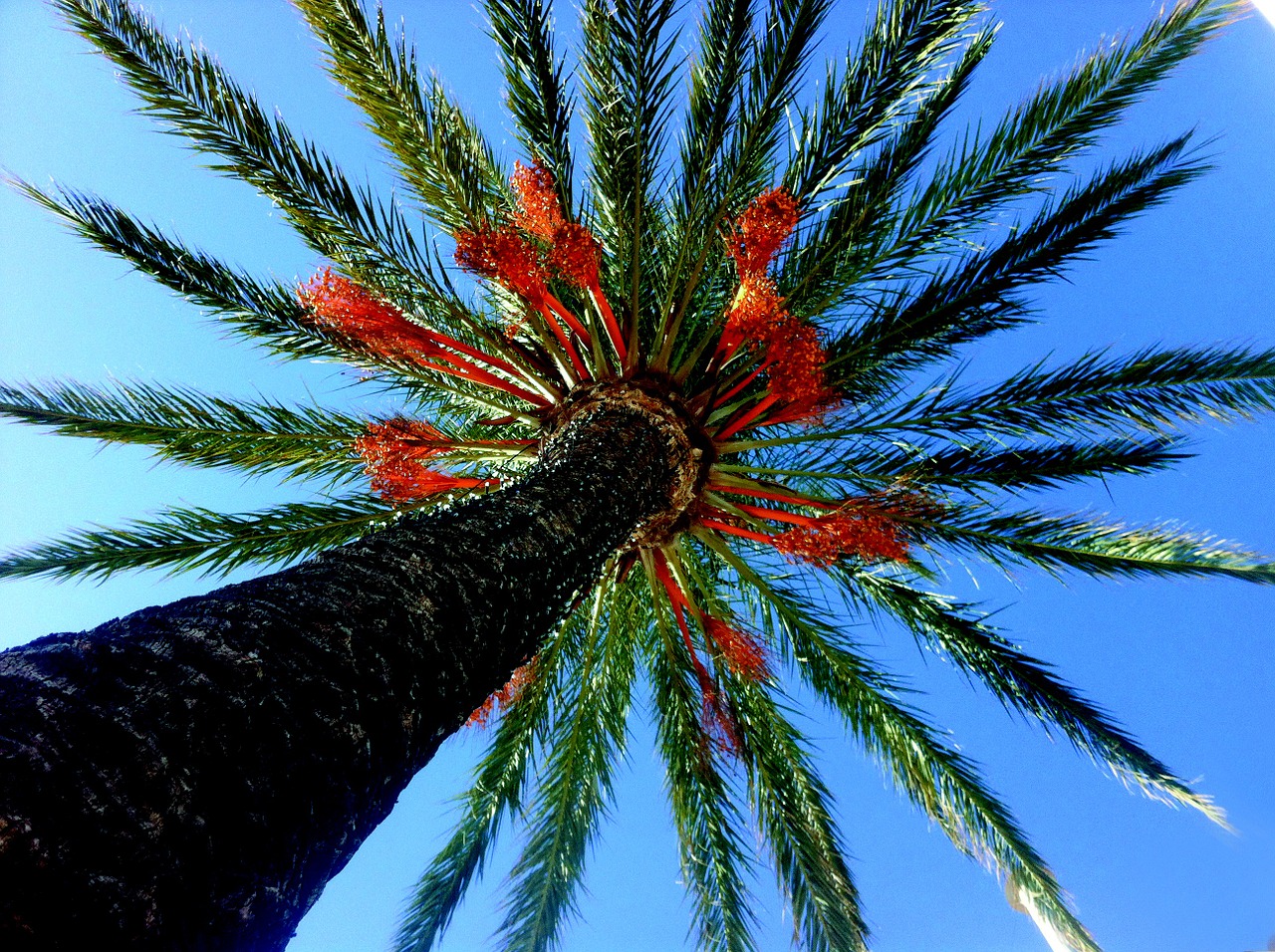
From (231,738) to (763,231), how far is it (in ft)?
13.0

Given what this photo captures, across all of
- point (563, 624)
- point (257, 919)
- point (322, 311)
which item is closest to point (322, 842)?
point (257, 919)

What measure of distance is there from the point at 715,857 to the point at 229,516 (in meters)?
A: 4.23

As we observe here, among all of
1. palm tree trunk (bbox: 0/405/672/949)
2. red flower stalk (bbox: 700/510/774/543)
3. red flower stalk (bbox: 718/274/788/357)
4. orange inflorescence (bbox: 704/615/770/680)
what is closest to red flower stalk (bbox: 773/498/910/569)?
red flower stalk (bbox: 700/510/774/543)

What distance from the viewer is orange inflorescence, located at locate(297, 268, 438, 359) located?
458cm

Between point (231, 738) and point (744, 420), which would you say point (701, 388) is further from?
point (231, 738)

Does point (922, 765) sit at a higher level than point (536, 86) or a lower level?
lower

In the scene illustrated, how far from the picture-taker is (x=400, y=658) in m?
1.95

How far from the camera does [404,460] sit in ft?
16.8

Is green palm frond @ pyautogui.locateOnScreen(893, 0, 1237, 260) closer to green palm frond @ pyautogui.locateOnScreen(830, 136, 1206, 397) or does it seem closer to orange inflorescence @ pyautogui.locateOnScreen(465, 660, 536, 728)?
green palm frond @ pyautogui.locateOnScreen(830, 136, 1206, 397)

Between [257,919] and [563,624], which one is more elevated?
[563,624]

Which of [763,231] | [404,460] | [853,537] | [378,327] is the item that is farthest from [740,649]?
[378,327]

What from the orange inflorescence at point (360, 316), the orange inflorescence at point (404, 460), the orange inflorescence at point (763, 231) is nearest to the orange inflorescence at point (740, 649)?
the orange inflorescence at point (404, 460)

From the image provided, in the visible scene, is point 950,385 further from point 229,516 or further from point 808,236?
point 229,516

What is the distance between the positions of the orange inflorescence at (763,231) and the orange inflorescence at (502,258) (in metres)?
1.21
